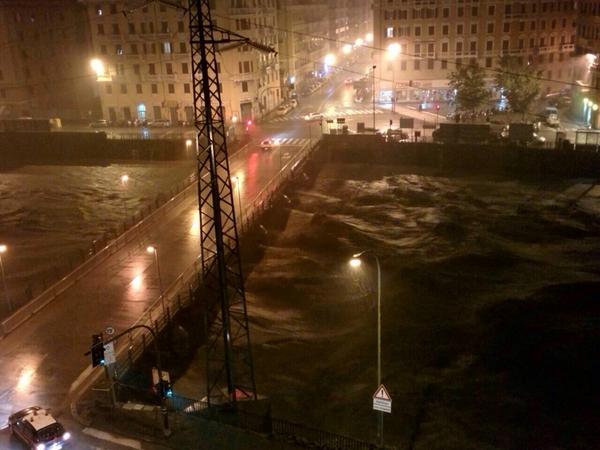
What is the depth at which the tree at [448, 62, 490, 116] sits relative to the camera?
84.0 metres

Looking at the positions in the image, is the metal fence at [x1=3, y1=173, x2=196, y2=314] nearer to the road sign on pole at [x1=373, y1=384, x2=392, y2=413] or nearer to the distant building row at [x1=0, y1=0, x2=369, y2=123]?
the road sign on pole at [x1=373, y1=384, x2=392, y2=413]

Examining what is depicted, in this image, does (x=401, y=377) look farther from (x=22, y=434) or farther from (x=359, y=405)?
(x=22, y=434)

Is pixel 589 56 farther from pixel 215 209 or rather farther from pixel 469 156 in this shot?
pixel 215 209

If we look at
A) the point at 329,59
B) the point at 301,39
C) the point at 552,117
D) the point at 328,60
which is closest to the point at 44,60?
the point at 301,39

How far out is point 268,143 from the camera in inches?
2849

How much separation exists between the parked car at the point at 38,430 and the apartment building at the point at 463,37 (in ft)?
279

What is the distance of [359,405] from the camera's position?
95.1 feet

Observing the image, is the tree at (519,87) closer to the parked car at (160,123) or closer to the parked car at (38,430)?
the parked car at (160,123)

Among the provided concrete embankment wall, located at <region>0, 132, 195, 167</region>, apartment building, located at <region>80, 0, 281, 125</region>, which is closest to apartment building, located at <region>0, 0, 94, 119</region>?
concrete embankment wall, located at <region>0, 132, 195, 167</region>

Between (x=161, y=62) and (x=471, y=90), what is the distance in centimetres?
4356

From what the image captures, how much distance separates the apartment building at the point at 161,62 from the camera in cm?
8312

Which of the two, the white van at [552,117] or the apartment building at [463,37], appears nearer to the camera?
the white van at [552,117]

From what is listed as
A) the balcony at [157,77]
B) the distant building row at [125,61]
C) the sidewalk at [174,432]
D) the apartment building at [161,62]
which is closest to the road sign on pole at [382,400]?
the sidewalk at [174,432]

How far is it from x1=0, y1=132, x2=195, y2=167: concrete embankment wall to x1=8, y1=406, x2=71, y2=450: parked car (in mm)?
52946
